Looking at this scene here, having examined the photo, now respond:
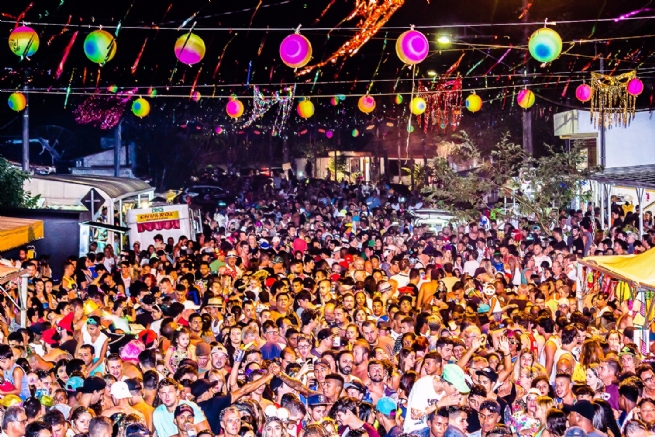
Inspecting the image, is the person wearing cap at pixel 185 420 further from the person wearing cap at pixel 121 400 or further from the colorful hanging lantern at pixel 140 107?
the colorful hanging lantern at pixel 140 107

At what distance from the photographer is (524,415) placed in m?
7.33

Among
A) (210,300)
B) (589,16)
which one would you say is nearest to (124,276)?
Result: (210,300)

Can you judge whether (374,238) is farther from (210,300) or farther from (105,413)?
(105,413)

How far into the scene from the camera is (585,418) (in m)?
6.66

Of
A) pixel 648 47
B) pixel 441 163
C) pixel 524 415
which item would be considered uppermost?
pixel 648 47

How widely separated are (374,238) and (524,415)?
36.9ft

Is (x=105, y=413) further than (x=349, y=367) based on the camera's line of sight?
No

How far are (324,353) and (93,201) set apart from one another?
1291cm

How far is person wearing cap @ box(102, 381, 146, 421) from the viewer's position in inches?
285

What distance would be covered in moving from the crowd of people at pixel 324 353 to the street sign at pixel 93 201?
4646 mm

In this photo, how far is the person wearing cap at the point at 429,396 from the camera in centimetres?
714

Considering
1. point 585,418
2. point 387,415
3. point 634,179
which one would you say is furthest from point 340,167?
point 585,418

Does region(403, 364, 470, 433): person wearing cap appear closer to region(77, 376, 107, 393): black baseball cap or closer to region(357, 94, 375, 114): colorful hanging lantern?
region(77, 376, 107, 393): black baseball cap

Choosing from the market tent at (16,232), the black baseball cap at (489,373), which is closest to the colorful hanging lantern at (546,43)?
the black baseball cap at (489,373)
